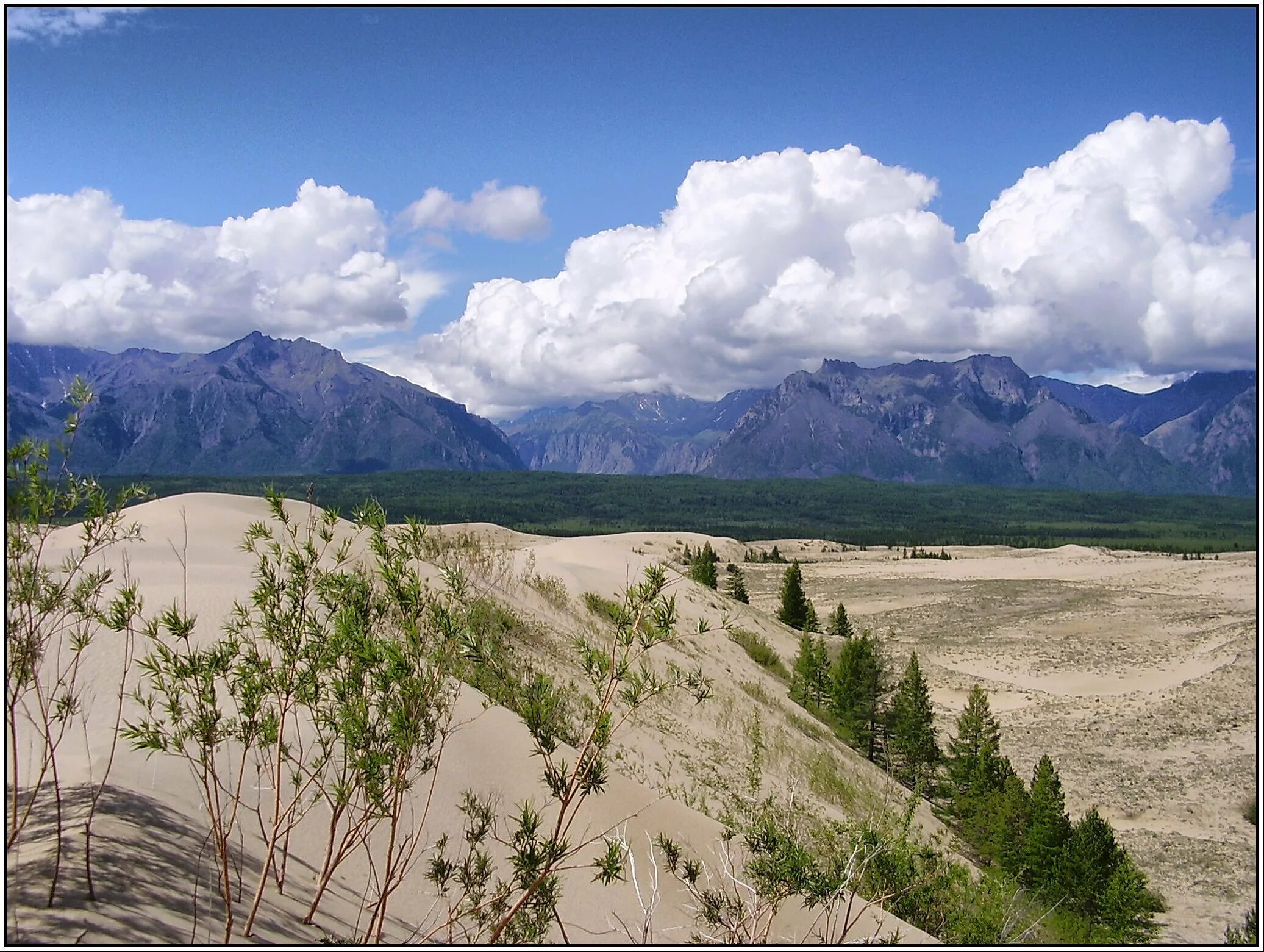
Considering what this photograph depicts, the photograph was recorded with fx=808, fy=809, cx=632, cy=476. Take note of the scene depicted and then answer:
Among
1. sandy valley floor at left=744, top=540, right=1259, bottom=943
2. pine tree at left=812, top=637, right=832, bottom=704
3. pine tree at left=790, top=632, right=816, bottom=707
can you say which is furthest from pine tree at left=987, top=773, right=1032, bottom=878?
pine tree at left=812, top=637, right=832, bottom=704

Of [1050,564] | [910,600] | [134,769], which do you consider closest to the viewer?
[134,769]

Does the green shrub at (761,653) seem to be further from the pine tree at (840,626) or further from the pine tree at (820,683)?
the pine tree at (840,626)

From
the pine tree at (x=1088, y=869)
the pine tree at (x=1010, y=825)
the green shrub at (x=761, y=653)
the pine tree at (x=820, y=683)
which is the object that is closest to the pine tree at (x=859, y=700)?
the pine tree at (x=820, y=683)

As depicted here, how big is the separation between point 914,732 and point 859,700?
6.81ft

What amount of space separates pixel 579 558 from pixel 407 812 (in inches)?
1390

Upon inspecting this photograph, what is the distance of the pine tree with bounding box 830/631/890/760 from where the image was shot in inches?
934

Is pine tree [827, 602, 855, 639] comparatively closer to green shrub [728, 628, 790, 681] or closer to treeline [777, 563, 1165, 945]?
treeline [777, 563, 1165, 945]

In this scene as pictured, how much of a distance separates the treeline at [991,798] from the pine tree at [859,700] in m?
0.03

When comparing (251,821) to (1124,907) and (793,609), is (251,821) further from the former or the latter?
(793,609)

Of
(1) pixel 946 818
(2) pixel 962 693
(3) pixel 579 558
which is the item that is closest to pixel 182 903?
(1) pixel 946 818

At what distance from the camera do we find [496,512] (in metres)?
168

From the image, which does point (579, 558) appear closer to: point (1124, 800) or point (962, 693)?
point (962, 693)

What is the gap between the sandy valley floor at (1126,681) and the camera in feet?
68.1

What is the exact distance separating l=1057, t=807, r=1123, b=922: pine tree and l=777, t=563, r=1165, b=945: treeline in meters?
0.02
